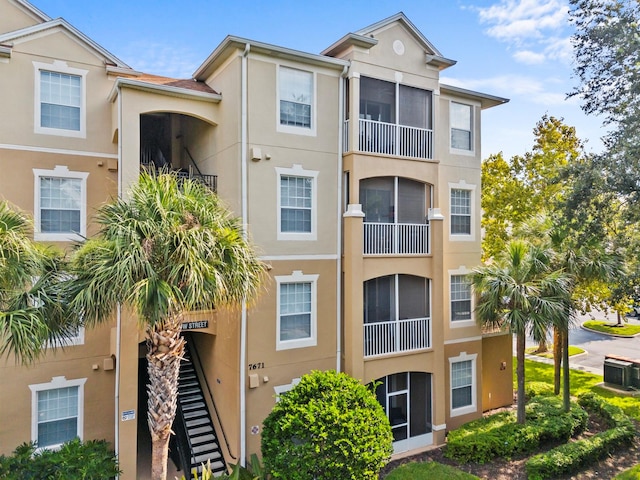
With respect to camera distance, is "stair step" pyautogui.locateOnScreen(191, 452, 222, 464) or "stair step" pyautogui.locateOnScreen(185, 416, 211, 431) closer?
"stair step" pyautogui.locateOnScreen(191, 452, 222, 464)

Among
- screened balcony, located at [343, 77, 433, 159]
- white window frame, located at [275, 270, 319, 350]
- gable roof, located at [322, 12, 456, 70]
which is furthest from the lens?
screened balcony, located at [343, 77, 433, 159]

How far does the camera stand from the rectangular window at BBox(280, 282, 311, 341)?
1203cm

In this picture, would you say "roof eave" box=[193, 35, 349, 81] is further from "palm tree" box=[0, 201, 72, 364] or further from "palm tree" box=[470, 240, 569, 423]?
"palm tree" box=[470, 240, 569, 423]

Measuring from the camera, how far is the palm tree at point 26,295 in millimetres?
7008

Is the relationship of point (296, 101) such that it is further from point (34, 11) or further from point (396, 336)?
point (34, 11)

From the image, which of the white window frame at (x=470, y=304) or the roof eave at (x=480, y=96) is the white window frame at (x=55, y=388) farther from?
the roof eave at (x=480, y=96)

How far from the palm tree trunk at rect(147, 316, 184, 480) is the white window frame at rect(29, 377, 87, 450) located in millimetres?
4627

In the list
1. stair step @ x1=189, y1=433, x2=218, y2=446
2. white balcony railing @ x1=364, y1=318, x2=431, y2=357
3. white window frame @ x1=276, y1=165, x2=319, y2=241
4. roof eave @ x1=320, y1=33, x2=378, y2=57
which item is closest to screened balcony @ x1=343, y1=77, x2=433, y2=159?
roof eave @ x1=320, y1=33, x2=378, y2=57

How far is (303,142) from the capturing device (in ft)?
40.4

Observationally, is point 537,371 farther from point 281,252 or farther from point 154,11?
point 154,11

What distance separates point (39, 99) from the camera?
37.4 ft

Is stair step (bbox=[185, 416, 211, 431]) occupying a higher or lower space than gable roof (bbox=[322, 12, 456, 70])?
lower

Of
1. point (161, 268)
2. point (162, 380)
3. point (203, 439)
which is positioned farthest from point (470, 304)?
point (161, 268)

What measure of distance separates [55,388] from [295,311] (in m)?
6.67
